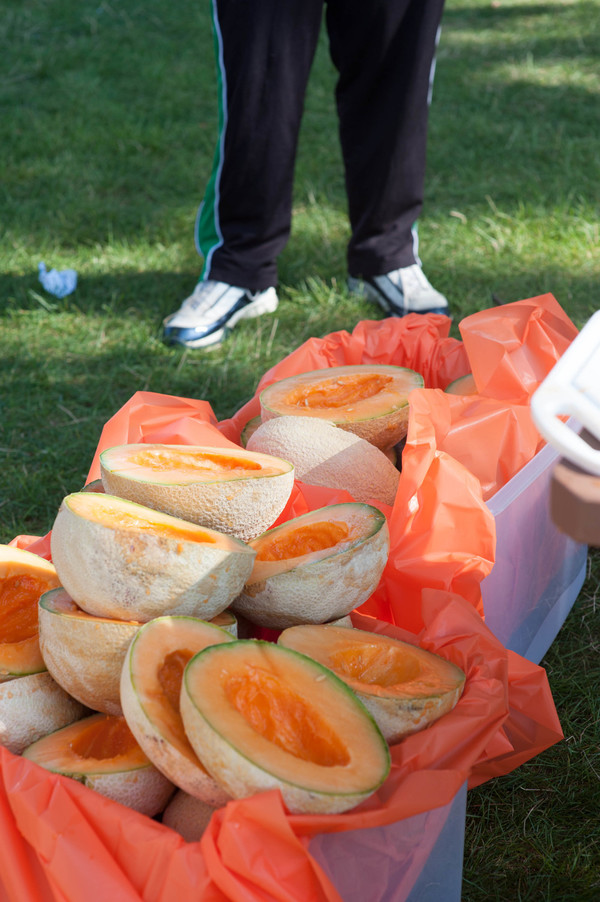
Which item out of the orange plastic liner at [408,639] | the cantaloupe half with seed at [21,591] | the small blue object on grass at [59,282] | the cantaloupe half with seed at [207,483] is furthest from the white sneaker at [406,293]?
the cantaloupe half with seed at [21,591]

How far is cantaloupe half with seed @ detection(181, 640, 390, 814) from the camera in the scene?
2.73 ft

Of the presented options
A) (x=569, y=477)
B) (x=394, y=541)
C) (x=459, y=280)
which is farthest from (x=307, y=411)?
(x=459, y=280)

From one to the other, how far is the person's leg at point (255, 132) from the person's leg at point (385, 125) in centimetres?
13

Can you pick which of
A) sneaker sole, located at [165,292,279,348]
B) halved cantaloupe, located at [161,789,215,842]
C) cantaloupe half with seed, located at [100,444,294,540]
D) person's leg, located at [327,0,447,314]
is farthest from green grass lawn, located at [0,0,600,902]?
cantaloupe half with seed, located at [100,444,294,540]

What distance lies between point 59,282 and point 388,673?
2130 millimetres

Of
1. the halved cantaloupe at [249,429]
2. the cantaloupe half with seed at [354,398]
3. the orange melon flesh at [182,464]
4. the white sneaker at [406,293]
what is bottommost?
the white sneaker at [406,293]

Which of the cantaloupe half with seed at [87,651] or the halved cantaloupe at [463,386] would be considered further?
the halved cantaloupe at [463,386]

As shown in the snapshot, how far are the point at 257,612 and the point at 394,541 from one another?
257mm

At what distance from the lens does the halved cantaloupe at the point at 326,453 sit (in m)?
1.41

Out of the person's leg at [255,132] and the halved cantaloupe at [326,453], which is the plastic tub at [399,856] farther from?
the person's leg at [255,132]

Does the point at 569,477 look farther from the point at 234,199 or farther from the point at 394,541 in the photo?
the point at 234,199

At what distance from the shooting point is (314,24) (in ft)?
7.09

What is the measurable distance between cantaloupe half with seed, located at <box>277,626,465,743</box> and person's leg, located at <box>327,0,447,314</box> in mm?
1599

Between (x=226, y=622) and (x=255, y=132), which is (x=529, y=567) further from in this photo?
(x=255, y=132)
